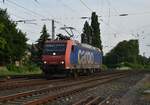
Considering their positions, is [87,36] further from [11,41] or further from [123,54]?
[123,54]

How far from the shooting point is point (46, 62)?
121ft

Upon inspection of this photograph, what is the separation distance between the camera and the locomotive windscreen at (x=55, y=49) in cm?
3707

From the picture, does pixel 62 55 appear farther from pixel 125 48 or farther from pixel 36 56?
pixel 125 48

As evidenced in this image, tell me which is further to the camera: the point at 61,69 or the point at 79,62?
the point at 79,62

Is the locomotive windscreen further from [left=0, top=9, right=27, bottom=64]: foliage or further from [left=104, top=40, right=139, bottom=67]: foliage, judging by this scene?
[left=104, top=40, right=139, bottom=67]: foliage

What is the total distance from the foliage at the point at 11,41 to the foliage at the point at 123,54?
7664cm

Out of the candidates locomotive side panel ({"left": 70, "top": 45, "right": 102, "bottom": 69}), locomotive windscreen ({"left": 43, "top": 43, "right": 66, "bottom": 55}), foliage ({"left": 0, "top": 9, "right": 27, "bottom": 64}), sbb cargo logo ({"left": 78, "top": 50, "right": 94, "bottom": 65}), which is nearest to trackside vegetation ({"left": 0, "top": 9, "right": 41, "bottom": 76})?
foliage ({"left": 0, "top": 9, "right": 27, "bottom": 64})

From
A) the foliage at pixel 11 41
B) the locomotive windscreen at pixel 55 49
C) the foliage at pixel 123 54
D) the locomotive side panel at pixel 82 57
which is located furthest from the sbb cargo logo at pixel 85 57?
the foliage at pixel 123 54

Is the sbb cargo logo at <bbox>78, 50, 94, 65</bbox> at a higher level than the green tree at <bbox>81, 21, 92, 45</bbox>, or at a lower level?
lower

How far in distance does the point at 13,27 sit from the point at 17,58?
16.5ft

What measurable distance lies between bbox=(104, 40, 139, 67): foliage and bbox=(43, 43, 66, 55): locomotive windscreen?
359 feet

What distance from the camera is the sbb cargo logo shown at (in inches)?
1604

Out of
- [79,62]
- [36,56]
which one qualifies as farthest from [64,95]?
[36,56]

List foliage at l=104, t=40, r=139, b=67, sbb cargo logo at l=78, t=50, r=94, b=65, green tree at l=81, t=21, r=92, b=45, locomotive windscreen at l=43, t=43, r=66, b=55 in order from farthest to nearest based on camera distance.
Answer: foliage at l=104, t=40, r=139, b=67, green tree at l=81, t=21, r=92, b=45, sbb cargo logo at l=78, t=50, r=94, b=65, locomotive windscreen at l=43, t=43, r=66, b=55
